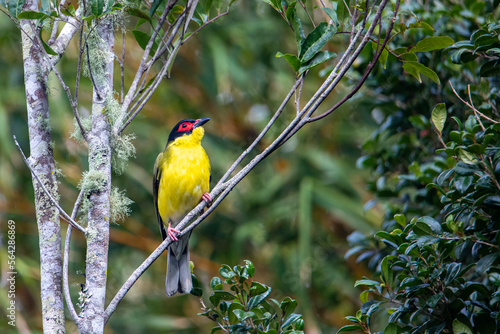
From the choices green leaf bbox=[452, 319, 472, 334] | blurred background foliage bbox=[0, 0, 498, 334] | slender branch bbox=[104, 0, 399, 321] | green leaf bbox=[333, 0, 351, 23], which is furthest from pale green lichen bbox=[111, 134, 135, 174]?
blurred background foliage bbox=[0, 0, 498, 334]

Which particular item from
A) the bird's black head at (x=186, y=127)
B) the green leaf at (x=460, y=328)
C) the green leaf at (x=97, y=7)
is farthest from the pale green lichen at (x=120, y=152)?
the bird's black head at (x=186, y=127)

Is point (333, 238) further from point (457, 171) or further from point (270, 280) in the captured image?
point (457, 171)

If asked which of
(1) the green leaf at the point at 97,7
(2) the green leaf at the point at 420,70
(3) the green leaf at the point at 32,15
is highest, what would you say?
(3) the green leaf at the point at 32,15

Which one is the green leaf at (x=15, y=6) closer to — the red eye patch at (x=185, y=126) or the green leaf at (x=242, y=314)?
the green leaf at (x=242, y=314)

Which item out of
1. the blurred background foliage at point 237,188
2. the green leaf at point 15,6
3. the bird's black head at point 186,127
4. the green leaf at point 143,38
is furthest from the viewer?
the blurred background foliage at point 237,188

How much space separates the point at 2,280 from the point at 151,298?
5.63 feet

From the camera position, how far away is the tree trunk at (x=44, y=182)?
2.26 meters

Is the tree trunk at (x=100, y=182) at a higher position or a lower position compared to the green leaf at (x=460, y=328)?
higher

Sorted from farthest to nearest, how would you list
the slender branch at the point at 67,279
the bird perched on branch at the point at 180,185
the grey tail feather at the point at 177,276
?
the bird perched on branch at the point at 180,185 → the grey tail feather at the point at 177,276 → the slender branch at the point at 67,279

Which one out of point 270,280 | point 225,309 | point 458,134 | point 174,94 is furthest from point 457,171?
point 174,94

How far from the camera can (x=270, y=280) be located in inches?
260

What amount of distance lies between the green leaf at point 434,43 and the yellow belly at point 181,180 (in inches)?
77.0

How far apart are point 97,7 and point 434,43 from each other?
1.36 meters

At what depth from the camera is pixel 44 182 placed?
2379 mm
